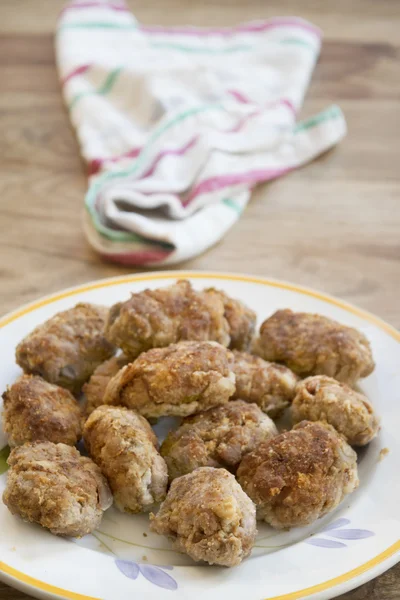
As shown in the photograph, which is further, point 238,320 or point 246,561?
point 238,320

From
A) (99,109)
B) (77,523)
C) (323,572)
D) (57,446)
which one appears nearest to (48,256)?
(99,109)

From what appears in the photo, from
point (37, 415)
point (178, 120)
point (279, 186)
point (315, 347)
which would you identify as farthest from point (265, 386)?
point (178, 120)

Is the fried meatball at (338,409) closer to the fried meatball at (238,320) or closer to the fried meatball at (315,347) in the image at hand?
the fried meatball at (315,347)

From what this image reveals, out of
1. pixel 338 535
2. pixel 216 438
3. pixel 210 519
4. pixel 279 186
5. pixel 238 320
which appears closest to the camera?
pixel 210 519

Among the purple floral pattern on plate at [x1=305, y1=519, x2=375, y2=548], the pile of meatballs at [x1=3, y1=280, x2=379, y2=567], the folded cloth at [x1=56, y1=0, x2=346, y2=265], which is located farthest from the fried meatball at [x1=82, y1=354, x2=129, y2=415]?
the folded cloth at [x1=56, y1=0, x2=346, y2=265]

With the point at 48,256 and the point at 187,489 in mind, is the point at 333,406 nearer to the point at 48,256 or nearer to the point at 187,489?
the point at 187,489

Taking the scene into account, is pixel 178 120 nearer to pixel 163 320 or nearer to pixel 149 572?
pixel 163 320

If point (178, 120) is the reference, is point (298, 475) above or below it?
above
